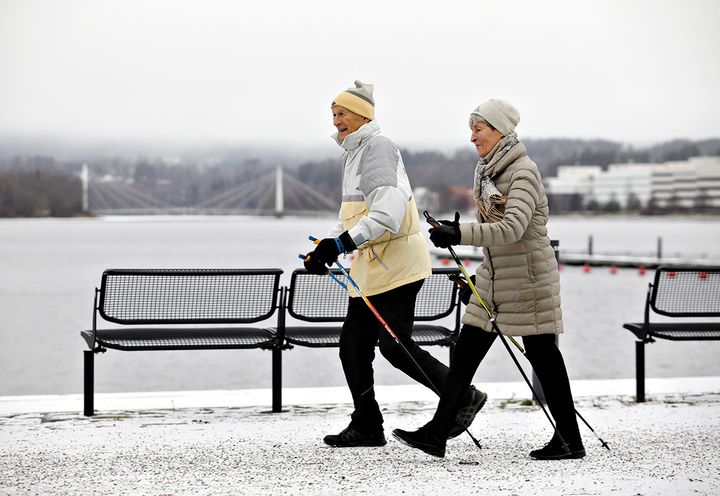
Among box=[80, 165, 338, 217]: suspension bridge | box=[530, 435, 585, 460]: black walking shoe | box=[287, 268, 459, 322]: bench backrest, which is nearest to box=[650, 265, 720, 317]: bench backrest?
box=[287, 268, 459, 322]: bench backrest

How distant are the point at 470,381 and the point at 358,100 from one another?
54.1 inches

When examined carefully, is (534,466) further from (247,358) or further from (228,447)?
(247,358)

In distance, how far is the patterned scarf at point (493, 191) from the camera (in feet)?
15.6

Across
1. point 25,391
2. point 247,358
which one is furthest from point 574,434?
point 247,358

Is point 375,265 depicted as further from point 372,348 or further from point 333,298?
point 333,298

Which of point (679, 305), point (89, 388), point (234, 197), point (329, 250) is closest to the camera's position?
point (329, 250)

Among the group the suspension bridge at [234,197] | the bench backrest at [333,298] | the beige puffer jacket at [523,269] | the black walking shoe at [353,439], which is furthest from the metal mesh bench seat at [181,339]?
the suspension bridge at [234,197]

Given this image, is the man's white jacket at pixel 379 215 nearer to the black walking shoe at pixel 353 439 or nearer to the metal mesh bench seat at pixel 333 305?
the black walking shoe at pixel 353 439

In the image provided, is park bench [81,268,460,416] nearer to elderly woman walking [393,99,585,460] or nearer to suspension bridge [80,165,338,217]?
elderly woman walking [393,99,585,460]

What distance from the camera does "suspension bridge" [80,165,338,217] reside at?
12550 cm

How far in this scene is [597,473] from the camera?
465cm

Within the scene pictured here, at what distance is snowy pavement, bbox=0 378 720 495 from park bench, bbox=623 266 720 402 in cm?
36

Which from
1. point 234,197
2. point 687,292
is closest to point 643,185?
point 234,197

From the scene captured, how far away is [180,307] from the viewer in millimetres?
6438
